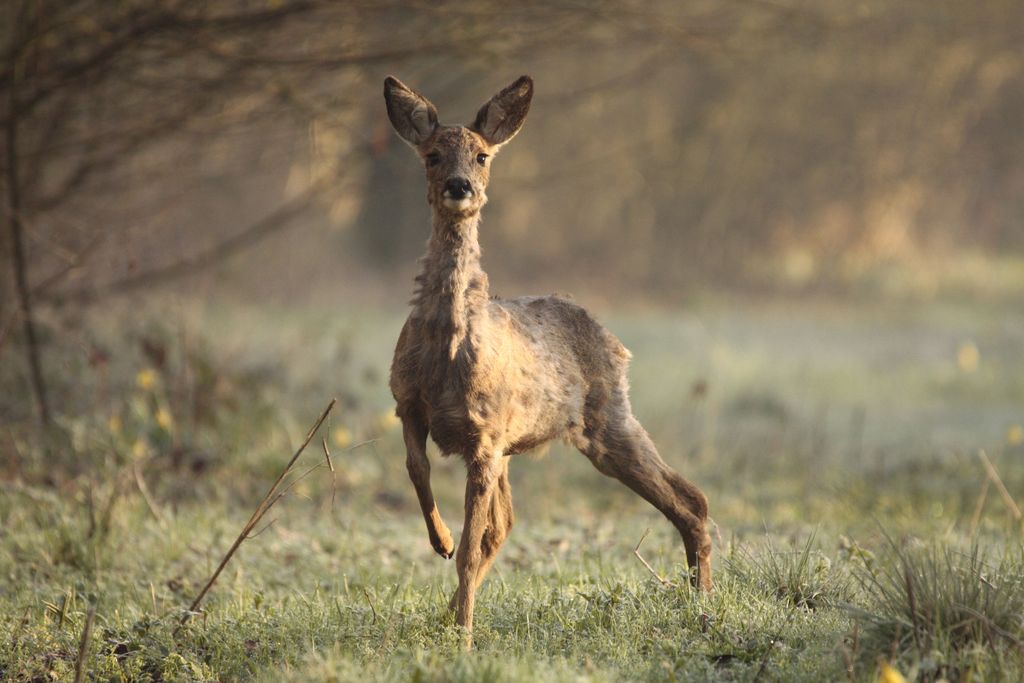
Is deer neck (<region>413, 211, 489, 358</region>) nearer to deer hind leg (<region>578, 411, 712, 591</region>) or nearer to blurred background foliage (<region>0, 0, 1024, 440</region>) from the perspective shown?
deer hind leg (<region>578, 411, 712, 591</region>)

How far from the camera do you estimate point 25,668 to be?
4922 mm

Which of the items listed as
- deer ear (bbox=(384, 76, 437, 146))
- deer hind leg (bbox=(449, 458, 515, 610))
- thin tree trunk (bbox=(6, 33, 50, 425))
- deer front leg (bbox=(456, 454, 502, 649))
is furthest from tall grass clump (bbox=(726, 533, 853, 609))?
thin tree trunk (bbox=(6, 33, 50, 425))

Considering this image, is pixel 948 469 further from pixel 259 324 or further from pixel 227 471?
pixel 259 324

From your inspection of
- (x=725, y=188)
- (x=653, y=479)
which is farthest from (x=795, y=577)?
(x=725, y=188)

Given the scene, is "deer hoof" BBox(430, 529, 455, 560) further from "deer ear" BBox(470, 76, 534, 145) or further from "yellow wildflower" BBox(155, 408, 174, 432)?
"yellow wildflower" BBox(155, 408, 174, 432)

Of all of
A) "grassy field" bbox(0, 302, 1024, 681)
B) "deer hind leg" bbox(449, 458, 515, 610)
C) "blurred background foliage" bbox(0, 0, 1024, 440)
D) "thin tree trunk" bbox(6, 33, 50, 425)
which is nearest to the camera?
"grassy field" bbox(0, 302, 1024, 681)

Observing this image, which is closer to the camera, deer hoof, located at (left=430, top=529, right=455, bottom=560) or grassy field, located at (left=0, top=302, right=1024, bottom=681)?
grassy field, located at (left=0, top=302, right=1024, bottom=681)

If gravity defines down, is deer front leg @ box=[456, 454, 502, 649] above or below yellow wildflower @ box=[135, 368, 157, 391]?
above

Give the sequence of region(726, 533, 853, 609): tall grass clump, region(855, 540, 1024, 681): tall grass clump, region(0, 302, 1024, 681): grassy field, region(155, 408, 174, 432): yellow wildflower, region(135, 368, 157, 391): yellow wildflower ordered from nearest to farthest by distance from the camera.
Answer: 1. region(855, 540, 1024, 681): tall grass clump
2. region(0, 302, 1024, 681): grassy field
3. region(726, 533, 853, 609): tall grass clump
4. region(155, 408, 174, 432): yellow wildflower
5. region(135, 368, 157, 391): yellow wildflower

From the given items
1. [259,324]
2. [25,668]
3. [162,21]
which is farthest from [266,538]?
[259,324]

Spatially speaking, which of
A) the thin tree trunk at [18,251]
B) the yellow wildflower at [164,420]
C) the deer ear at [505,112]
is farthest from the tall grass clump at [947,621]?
the thin tree trunk at [18,251]

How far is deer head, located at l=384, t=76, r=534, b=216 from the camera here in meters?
4.72

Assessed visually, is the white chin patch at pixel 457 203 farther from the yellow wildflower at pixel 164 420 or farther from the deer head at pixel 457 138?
the yellow wildflower at pixel 164 420

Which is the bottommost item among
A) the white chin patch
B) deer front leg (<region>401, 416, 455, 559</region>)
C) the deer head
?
deer front leg (<region>401, 416, 455, 559</region>)
